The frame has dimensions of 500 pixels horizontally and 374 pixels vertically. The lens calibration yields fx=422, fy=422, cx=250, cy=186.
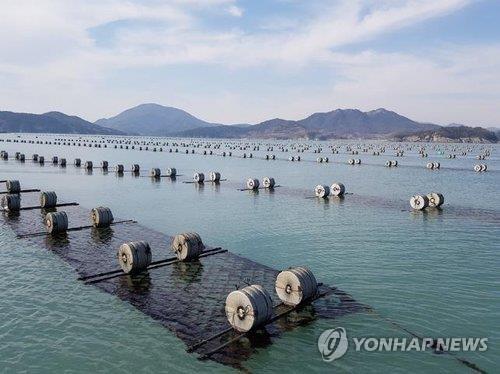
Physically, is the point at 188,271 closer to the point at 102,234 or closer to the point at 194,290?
the point at 194,290

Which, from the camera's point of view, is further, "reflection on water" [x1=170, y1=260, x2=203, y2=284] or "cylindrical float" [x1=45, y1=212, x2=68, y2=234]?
"cylindrical float" [x1=45, y1=212, x2=68, y2=234]

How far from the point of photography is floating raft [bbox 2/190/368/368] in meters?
20.0

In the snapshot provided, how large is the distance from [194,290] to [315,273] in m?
8.77

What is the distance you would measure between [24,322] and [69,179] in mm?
69696

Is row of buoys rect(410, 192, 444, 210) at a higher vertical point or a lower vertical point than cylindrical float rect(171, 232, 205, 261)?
higher

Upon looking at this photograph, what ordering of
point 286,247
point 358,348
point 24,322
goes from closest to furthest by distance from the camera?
point 358,348, point 24,322, point 286,247

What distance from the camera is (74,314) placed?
2275 centimetres

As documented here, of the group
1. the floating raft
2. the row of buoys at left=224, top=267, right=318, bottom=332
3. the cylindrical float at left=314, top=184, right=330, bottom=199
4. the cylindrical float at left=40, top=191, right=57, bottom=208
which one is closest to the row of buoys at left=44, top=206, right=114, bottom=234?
the floating raft

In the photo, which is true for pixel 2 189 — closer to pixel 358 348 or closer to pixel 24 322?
pixel 24 322

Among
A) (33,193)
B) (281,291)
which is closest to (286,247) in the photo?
(281,291)

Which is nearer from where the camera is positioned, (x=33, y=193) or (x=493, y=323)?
(x=493, y=323)

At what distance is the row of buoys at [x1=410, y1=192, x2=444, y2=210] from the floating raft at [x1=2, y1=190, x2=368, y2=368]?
31199mm

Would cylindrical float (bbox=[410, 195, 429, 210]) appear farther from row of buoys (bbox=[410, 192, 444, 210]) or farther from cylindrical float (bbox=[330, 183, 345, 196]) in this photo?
cylindrical float (bbox=[330, 183, 345, 196])

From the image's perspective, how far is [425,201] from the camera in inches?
2149
